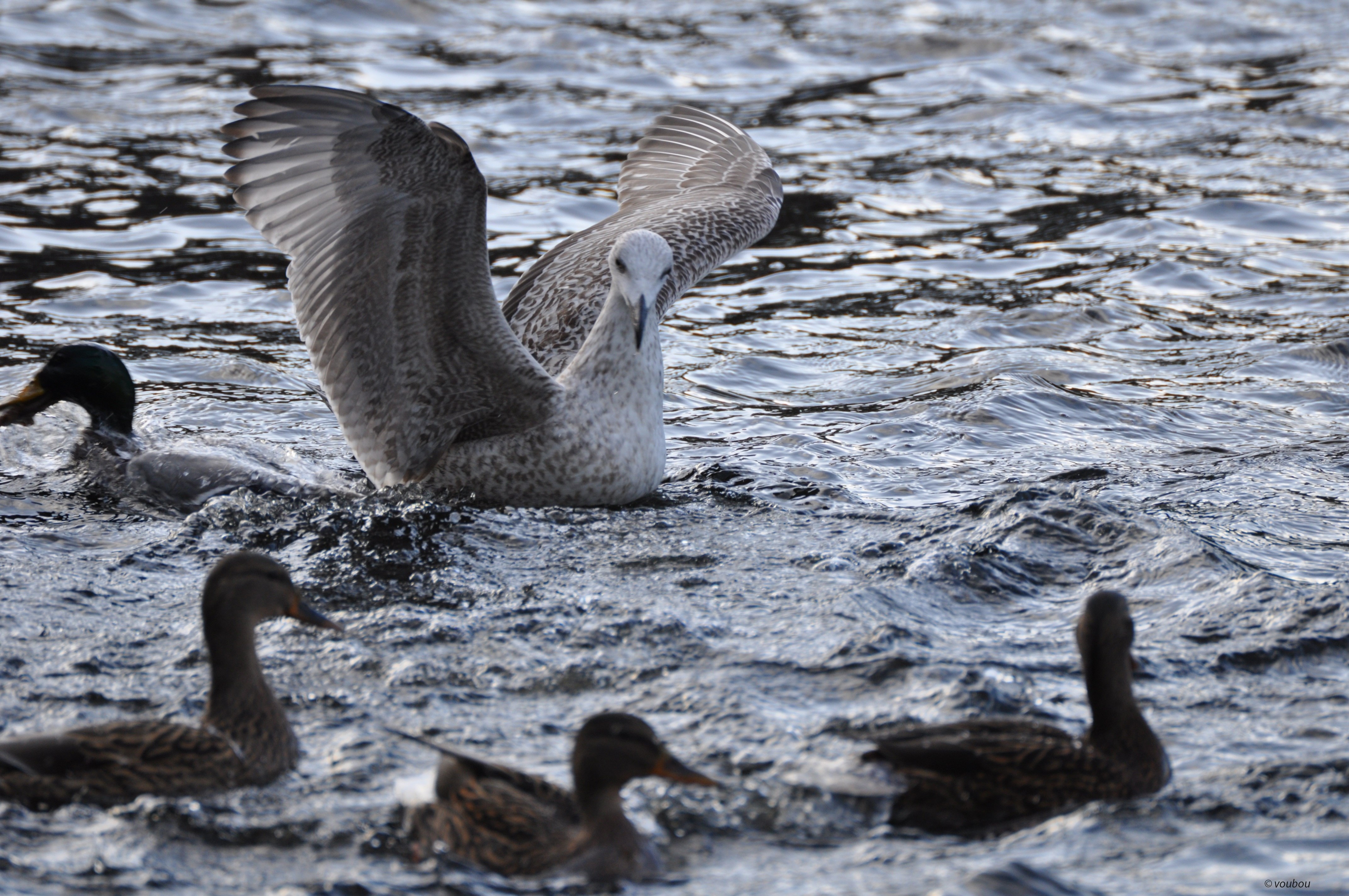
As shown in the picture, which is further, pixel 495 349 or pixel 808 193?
pixel 808 193

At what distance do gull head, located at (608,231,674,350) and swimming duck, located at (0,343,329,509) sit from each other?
1.78 m

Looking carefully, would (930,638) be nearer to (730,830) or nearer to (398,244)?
(730,830)

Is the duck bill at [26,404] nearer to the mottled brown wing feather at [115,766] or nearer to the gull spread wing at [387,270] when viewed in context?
the gull spread wing at [387,270]

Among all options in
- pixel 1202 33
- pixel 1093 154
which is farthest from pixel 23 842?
pixel 1202 33

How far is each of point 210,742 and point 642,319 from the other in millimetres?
2908

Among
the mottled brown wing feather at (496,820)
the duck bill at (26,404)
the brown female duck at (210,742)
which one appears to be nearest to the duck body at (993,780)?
the mottled brown wing feather at (496,820)

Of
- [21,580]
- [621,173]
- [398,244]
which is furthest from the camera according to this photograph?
[621,173]

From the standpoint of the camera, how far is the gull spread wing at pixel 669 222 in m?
8.40

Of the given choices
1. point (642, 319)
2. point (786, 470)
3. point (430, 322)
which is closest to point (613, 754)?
point (642, 319)

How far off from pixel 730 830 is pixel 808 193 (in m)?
9.37

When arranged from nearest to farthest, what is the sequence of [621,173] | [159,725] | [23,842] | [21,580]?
[23,842], [159,725], [21,580], [621,173]

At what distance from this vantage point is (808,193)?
13.3m

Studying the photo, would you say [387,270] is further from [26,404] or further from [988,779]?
[988,779]

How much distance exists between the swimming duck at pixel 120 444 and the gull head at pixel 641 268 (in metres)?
1.78
